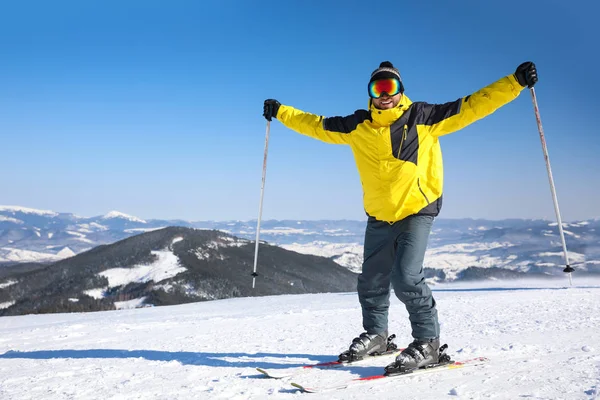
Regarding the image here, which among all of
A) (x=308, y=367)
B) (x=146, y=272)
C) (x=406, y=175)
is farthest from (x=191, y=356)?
(x=146, y=272)

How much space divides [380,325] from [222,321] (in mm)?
4217

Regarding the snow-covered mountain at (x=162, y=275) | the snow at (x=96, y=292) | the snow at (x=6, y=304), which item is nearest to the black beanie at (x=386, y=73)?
the snow-covered mountain at (x=162, y=275)

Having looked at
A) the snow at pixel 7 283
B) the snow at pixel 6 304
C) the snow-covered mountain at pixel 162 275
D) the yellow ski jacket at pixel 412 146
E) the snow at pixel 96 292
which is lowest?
the snow at pixel 6 304

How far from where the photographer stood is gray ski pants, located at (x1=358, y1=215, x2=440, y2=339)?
4.01 m

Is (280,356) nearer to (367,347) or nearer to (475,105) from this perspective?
(367,347)

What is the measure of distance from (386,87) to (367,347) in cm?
A: 232

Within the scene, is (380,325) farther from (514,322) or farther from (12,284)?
(12,284)

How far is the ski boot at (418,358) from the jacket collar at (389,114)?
185 cm

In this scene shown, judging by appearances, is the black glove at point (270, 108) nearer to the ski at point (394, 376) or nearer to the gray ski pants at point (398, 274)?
the gray ski pants at point (398, 274)

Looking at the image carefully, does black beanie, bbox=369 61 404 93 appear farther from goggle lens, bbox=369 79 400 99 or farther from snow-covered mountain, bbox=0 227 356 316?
snow-covered mountain, bbox=0 227 356 316

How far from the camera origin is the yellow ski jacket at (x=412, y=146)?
13.5 feet

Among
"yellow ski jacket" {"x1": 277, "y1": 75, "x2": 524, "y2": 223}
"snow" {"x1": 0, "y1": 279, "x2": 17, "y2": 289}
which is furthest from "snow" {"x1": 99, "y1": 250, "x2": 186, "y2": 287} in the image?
"yellow ski jacket" {"x1": 277, "y1": 75, "x2": 524, "y2": 223}

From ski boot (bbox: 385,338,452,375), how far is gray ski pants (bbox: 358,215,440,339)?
0.10 meters

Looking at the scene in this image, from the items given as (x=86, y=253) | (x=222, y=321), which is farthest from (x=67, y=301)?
Answer: (x=222, y=321)
